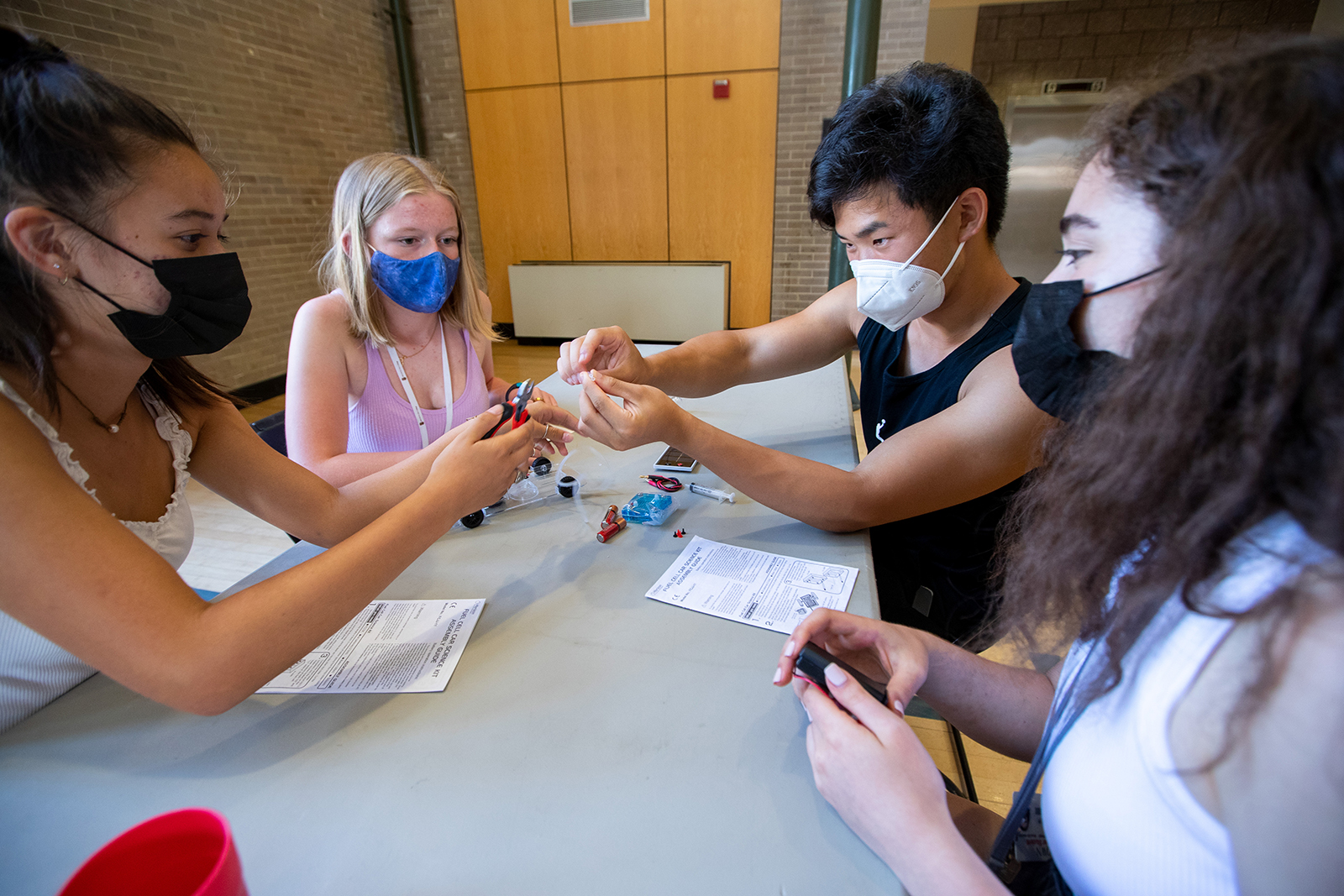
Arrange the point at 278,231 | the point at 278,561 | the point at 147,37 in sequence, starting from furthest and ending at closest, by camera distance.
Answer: the point at 278,231 → the point at 147,37 → the point at 278,561

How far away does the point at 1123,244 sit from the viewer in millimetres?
725

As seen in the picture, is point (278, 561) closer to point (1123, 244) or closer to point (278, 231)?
point (1123, 244)

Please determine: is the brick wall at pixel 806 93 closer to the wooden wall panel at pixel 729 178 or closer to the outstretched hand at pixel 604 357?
the wooden wall panel at pixel 729 178

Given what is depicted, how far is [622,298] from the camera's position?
245 inches

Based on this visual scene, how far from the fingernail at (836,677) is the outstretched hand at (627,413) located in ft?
2.10

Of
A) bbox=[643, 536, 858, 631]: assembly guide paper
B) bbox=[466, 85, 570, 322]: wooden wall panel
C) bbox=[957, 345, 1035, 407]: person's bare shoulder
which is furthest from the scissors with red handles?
bbox=[466, 85, 570, 322]: wooden wall panel

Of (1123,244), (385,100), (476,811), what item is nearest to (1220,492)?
(1123,244)

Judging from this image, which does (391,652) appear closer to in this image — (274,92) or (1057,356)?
(1057,356)

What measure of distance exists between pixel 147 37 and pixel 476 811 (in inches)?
212

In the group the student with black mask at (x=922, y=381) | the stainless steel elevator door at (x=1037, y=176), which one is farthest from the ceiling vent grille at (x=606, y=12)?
the student with black mask at (x=922, y=381)

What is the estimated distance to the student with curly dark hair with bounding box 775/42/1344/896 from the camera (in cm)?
46

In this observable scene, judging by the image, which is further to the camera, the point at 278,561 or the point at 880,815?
the point at 278,561

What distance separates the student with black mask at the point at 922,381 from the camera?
121 centimetres

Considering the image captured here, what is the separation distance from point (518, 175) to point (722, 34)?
2.33 meters
